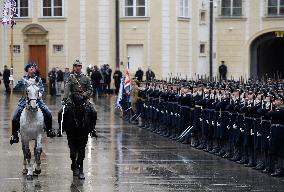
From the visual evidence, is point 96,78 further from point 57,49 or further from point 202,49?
point 202,49

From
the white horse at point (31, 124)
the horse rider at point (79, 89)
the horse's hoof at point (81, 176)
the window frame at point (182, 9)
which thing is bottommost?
the horse's hoof at point (81, 176)

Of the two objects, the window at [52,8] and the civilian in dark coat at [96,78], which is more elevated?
the window at [52,8]

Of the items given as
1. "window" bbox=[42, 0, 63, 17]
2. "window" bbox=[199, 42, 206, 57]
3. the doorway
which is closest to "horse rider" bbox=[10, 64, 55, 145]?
"window" bbox=[42, 0, 63, 17]

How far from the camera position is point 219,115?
24062mm

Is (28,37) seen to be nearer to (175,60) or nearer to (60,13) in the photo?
(60,13)

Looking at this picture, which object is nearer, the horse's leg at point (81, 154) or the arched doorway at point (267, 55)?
the horse's leg at point (81, 154)

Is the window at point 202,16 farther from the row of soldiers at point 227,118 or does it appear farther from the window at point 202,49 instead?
the row of soldiers at point 227,118

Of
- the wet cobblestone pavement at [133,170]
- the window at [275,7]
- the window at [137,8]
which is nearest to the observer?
the wet cobblestone pavement at [133,170]

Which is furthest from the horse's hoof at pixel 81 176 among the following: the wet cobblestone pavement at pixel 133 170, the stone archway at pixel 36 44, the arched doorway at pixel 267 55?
the stone archway at pixel 36 44

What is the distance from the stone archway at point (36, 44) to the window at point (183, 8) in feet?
27.2

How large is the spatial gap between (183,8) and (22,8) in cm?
996

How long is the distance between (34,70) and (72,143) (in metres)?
1.71

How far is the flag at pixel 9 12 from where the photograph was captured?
5606 cm

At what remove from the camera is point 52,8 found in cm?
5844
